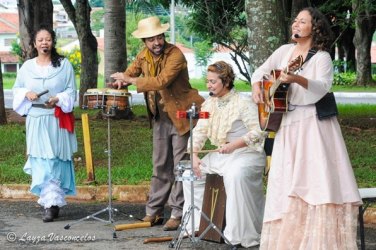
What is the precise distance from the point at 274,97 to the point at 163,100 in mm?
2172

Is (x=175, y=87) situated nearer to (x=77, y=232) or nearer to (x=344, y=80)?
(x=77, y=232)

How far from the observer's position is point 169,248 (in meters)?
8.89

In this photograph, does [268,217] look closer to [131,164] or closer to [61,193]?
[61,193]

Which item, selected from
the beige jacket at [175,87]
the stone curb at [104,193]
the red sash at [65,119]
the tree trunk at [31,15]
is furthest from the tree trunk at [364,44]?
the beige jacket at [175,87]

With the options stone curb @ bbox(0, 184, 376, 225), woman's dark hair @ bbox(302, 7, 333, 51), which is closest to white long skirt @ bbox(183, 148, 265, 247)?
woman's dark hair @ bbox(302, 7, 333, 51)

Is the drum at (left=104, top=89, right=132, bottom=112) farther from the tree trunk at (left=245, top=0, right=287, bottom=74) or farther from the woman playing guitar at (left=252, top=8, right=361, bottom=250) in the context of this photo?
the tree trunk at (left=245, top=0, right=287, bottom=74)

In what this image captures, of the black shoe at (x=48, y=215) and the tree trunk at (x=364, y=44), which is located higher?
the tree trunk at (x=364, y=44)

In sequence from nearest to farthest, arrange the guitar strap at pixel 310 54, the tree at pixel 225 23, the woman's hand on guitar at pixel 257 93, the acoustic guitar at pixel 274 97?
the acoustic guitar at pixel 274 97 → the guitar strap at pixel 310 54 → the woman's hand on guitar at pixel 257 93 → the tree at pixel 225 23

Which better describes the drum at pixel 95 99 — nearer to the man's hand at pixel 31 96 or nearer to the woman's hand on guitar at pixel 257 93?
the man's hand at pixel 31 96

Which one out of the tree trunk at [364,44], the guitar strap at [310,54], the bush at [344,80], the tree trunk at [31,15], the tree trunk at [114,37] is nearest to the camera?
the guitar strap at [310,54]

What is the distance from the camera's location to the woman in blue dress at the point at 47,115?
1030 centimetres

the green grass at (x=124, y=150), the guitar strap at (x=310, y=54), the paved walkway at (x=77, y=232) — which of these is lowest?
the paved walkway at (x=77, y=232)

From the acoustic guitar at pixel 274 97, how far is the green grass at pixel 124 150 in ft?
12.6

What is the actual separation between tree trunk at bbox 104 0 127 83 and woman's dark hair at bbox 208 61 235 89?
37.7 feet
